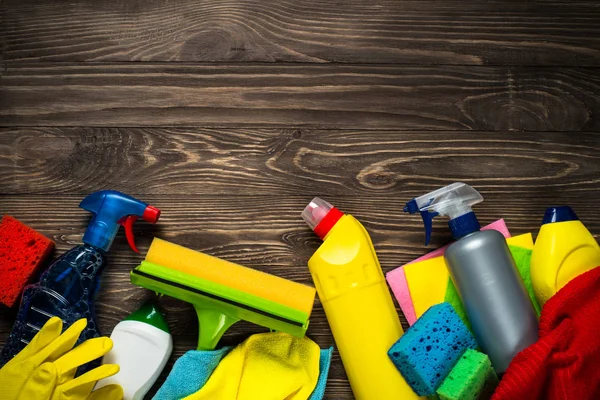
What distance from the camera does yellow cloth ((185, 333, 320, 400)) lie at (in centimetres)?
73

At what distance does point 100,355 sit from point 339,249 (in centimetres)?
33

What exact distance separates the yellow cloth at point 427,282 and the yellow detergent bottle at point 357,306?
0.04 metres

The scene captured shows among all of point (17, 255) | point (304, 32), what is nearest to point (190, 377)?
point (17, 255)

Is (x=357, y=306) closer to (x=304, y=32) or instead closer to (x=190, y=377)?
(x=190, y=377)

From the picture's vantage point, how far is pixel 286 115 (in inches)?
30.7

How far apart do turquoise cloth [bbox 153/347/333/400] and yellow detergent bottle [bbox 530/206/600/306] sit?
314 mm

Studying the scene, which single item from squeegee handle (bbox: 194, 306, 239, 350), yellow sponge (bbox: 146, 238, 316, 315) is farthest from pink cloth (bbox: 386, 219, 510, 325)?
squeegee handle (bbox: 194, 306, 239, 350)

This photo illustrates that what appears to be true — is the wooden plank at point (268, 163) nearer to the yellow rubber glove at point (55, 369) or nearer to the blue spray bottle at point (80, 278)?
the blue spray bottle at point (80, 278)

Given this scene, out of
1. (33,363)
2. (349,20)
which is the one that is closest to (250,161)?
(349,20)

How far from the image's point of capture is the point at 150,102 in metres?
0.78

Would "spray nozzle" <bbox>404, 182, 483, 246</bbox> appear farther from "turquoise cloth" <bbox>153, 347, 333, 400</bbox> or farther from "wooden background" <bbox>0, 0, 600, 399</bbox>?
"turquoise cloth" <bbox>153, 347, 333, 400</bbox>

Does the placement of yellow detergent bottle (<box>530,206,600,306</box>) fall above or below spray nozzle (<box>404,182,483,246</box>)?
below

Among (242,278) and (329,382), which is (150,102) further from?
(329,382)

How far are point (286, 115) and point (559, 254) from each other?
1.36 feet
